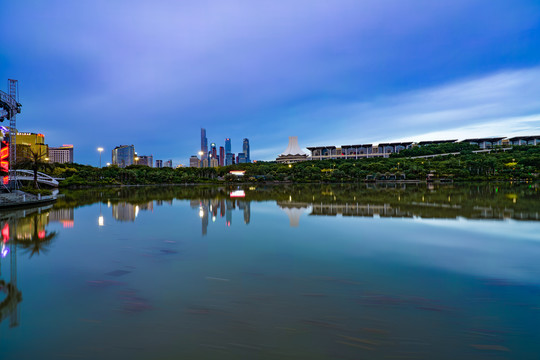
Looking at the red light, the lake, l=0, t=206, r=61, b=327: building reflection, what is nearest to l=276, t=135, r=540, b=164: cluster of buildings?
l=0, t=206, r=61, b=327: building reflection

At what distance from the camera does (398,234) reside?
11453 millimetres

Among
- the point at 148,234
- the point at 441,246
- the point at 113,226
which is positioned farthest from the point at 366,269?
the point at 113,226

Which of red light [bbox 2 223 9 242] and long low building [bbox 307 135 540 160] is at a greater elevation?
long low building [bbox 307 135 540 160]

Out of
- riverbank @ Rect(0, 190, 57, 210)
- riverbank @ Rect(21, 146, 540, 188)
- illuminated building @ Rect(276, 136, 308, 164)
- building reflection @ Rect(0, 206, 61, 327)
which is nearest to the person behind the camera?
building reflection @ Rect(0, 206, 61, 327)

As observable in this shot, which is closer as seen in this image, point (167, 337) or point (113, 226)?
point (167, 337)

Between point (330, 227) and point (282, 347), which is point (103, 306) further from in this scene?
point (330, 227)

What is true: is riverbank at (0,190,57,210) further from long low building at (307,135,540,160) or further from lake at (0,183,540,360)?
long low building at (307,135,540,160)

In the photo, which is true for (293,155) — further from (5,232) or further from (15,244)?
(15,244)

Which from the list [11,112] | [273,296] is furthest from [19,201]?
[273,296]

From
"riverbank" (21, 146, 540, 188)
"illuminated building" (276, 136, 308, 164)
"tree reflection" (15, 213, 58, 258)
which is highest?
"illuminated building" (276, 136, 308, 164)

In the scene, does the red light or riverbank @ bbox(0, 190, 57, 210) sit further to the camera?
riverbank @ bbox(0, 190, 57, 210)

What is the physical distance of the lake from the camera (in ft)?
13.9

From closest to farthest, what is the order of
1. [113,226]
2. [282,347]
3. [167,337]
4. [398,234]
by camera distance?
1. [282,347]
2. [167,337]
3. [398,234]
4. [113,226]

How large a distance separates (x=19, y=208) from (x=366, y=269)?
2483cm
